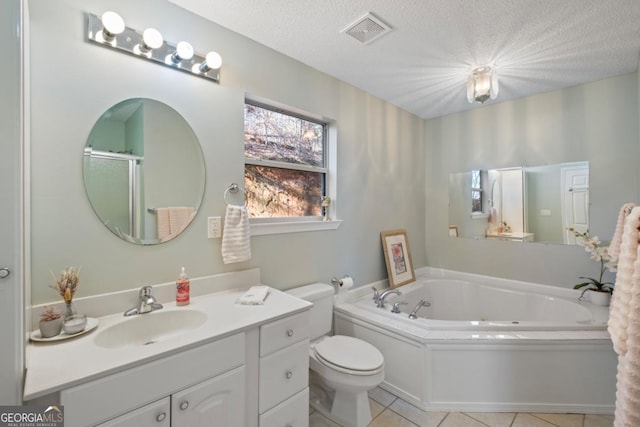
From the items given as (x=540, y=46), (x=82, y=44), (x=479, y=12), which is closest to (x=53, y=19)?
(x=82, y=44)

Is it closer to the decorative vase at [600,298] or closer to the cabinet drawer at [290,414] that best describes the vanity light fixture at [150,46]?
the cabinet drawer at [290,414]

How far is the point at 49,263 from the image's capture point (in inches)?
45.8

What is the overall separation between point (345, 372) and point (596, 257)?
218 cm

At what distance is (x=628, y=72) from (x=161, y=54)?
339 centimetres

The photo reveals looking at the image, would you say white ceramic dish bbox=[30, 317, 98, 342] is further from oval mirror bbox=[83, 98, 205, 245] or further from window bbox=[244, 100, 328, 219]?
window bbox=[244, 100, 328, 219]

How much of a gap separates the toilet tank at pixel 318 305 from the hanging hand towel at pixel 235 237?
515 mm

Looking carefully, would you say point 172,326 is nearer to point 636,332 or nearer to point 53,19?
point 53,19

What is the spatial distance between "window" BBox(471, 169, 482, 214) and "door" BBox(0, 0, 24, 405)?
3.39 m

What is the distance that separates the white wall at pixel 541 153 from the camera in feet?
7.45

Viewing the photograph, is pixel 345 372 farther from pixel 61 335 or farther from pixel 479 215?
pixel 479 215

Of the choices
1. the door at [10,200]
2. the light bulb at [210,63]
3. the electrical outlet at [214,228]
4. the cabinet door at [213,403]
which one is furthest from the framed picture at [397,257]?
the door at [10,200]

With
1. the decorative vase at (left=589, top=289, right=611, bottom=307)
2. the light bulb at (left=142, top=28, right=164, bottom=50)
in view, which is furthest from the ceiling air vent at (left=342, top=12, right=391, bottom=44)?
the decorative vase at (left=589, top=289, right=611, bottom=307)

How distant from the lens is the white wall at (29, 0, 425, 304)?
116 cm

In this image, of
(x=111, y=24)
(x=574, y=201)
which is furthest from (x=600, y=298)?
(x=111, y=24)
